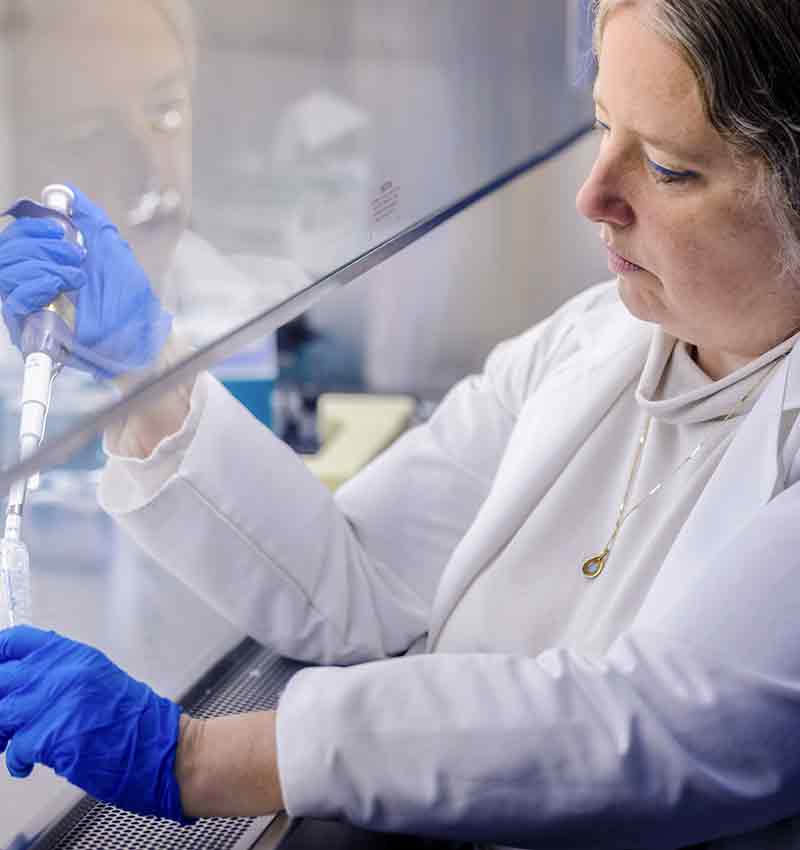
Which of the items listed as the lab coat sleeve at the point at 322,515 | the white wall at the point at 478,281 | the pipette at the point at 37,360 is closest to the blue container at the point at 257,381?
the white wall at the point at 478,281

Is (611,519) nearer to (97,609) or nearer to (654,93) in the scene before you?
(654,93)

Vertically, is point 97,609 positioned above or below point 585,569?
below

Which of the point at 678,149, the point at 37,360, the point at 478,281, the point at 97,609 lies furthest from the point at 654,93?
the point at 478,281

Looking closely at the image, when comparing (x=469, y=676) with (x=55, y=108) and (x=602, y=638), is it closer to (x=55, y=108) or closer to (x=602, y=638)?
(x=602, y=638)

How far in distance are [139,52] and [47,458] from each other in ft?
1.23

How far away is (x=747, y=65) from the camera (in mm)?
1005

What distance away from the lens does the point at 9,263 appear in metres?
0.78

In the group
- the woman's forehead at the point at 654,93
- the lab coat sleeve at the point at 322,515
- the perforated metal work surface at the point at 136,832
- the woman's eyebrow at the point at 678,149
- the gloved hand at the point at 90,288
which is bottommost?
the perforated metal work surface at the point at 136,832

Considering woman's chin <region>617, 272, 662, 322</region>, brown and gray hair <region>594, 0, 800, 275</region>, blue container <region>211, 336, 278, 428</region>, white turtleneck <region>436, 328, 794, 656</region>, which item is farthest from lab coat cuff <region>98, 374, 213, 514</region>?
blue container <region>211, 336, 278, 428</region>

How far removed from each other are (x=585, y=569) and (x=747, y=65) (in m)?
0.52

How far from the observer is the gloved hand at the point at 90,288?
2.60 feet

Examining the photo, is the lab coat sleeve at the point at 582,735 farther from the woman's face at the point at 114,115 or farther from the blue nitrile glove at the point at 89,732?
the woman's face at the point at 114,115

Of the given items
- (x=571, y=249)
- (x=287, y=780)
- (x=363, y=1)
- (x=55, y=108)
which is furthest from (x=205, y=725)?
(x=571, y=249)

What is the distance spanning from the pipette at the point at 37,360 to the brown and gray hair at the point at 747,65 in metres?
0.55
